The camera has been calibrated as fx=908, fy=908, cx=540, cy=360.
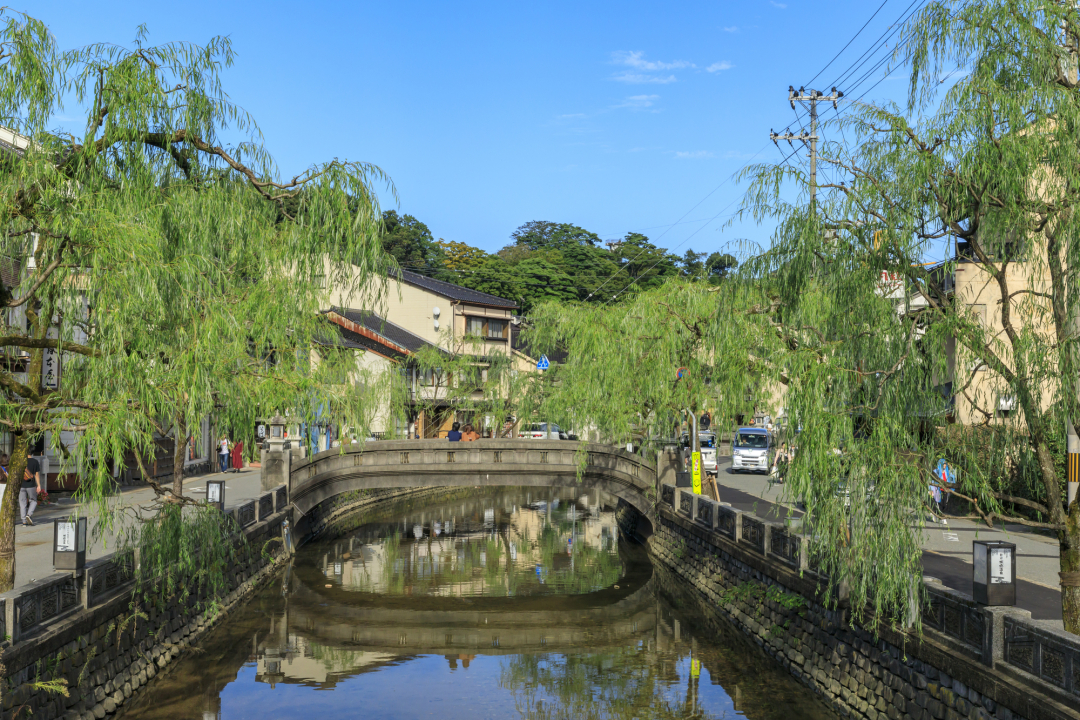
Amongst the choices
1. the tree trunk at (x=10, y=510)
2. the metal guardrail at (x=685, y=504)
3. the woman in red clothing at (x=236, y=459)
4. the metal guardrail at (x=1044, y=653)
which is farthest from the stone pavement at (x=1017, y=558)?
the woman in red clothing at (x=236, y=459)

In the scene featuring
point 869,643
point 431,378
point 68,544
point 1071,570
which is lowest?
point 869,643

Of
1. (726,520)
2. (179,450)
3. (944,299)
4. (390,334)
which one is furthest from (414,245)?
(944,299)

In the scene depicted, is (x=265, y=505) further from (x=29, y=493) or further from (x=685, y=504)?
(x=685, y=504)

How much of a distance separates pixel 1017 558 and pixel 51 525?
2100 cm

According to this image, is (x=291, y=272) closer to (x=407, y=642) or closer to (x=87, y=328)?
(x=87, y=328)

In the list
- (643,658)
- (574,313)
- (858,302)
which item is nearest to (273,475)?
(574,313)

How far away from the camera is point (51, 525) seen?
2081cm

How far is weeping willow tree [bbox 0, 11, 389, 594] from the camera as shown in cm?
924

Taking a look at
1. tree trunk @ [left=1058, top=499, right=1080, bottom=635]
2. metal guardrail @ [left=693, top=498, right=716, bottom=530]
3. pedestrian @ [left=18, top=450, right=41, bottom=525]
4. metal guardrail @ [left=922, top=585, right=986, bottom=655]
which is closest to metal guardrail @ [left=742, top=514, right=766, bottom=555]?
metal guardrail @ [left=693, top=498, right=716, bottom=530]

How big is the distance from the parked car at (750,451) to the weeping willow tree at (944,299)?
1107 inches

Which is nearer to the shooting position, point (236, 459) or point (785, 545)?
point (785, 545)

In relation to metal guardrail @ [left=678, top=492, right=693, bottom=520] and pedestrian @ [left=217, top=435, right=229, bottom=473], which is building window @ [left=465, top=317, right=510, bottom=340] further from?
metal guardrail @ [left=678, top=492, right=693, bottom=520]

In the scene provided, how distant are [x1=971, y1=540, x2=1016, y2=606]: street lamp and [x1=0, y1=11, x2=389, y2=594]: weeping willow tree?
8289mm

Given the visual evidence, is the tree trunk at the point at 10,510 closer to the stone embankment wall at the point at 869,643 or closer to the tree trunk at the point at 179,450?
the tree trunk at the point at 179,450
